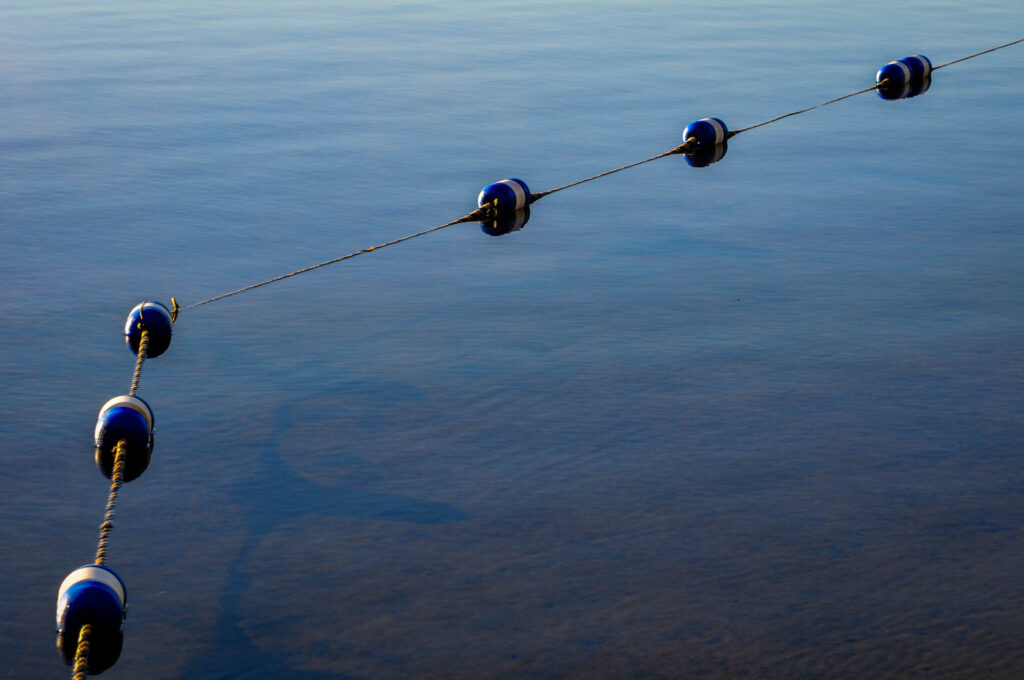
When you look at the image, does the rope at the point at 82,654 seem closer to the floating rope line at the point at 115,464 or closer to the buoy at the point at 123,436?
the floating rope line at the point at 115,464

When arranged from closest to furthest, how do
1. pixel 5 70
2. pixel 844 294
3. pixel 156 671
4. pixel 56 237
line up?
pixel 156 671 → pixel 844 294 → pixel 56 237 → pixel 5 70

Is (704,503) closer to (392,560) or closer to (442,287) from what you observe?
(392,560)

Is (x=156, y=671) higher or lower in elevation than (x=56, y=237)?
lower

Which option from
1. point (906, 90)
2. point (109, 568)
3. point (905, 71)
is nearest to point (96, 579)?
point (109, 568)

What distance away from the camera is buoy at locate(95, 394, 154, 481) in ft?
8.30

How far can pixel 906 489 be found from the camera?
2.91 metres

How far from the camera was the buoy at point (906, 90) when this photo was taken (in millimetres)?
6078

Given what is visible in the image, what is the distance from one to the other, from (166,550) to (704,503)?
1139mm

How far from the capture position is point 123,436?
253cm

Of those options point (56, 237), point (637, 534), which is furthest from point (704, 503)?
point (56, 237)

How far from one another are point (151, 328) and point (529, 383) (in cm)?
98

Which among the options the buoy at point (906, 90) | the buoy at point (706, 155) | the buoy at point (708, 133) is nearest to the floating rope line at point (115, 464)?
the buoy at point (708, 133)

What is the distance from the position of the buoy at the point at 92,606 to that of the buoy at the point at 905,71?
4740 mm

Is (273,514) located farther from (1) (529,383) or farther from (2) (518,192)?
(2) (518,192)
